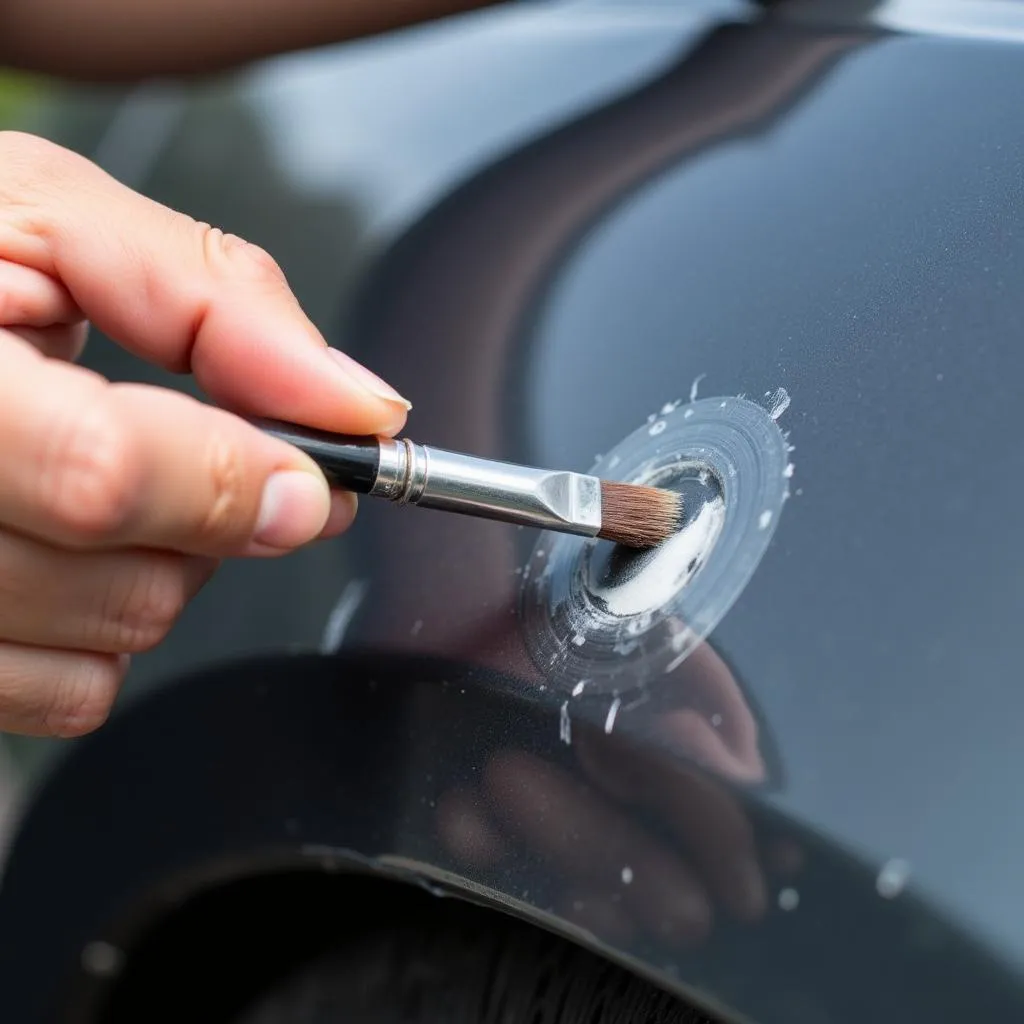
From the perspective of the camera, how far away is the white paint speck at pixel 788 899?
37 cm

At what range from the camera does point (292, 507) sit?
1.67 feet

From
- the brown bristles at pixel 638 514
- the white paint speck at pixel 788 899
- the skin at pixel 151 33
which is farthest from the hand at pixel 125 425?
the skin at pixel 151 33

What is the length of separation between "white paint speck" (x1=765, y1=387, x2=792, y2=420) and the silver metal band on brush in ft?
0.27

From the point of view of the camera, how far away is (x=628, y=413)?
57 centimetres

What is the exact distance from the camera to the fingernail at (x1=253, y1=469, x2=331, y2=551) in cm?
51

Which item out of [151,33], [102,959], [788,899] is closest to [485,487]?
[788,899]

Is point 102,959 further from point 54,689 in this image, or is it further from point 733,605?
point 733,605

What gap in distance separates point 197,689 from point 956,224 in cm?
46

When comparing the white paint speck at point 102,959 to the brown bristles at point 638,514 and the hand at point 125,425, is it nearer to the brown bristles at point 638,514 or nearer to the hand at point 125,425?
the hand at point 125,425

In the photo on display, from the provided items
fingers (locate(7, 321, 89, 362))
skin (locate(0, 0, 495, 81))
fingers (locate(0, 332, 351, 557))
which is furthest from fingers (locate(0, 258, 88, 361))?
skin (locate(0, 0, 495, 81))

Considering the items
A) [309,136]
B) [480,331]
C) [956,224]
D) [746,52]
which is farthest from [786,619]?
[309,136]

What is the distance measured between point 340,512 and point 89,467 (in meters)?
0.17

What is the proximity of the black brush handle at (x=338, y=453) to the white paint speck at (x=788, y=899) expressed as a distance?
0.25 metres

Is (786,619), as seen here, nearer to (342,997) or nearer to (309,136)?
(342,997)
